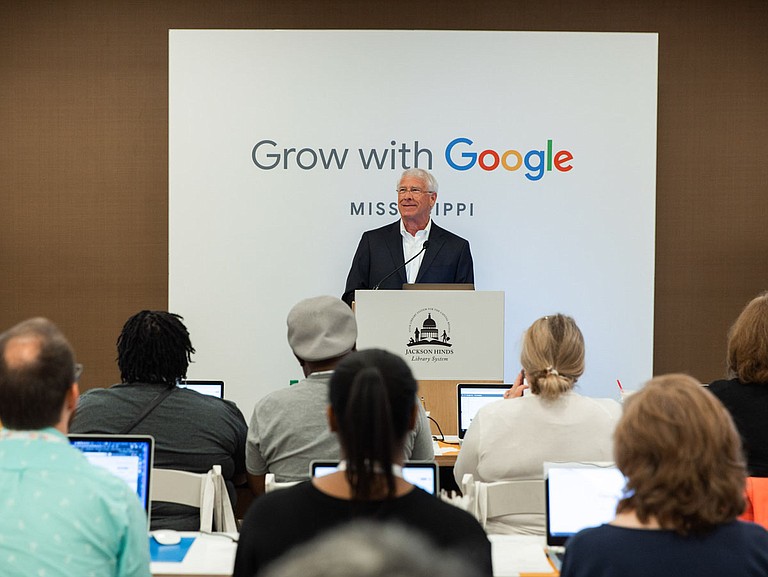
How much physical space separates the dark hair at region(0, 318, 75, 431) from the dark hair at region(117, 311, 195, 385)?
1.24 meters

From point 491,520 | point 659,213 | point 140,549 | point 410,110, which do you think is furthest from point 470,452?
point 659,213

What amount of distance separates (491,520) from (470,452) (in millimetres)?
249

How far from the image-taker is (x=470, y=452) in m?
3.13

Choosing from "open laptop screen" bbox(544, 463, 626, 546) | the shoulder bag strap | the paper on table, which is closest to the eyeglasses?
the shoulder bag strap

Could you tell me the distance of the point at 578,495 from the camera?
2.63 metres

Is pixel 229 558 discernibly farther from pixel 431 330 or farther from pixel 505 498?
pixel 431 330

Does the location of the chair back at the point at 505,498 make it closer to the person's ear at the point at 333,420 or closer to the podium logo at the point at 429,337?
the person's ear at the point at 333,420

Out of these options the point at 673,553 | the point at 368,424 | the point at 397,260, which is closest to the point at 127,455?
the point at 368,424

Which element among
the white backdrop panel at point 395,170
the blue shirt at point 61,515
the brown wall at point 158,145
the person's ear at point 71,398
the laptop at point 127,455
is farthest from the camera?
the brown wall at point 158,145

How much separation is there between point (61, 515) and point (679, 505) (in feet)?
3.95

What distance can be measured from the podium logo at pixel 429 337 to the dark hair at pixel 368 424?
3262mm

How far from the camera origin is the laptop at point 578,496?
2625 mm

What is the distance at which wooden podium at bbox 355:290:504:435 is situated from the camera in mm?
4926

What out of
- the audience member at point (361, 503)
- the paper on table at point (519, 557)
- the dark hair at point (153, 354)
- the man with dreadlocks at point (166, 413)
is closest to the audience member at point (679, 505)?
the audience member at point (361, 503)
